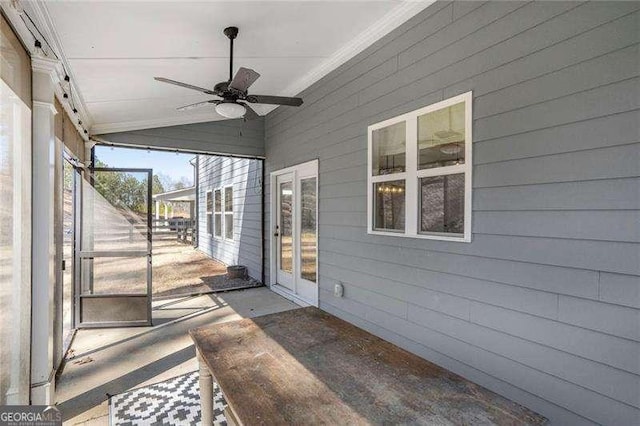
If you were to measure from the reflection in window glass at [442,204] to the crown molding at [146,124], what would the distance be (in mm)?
3975

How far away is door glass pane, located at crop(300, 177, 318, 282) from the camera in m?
4.54

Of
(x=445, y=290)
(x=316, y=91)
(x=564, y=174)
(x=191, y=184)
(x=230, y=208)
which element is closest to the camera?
(x=564, y=174)

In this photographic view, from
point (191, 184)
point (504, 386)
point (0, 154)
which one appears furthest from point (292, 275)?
point (191, 184)

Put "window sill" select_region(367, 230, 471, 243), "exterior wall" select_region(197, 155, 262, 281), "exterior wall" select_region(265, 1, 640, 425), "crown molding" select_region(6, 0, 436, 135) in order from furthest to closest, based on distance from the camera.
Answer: "exterior wall" select_region(197, 155, 262, 281) < "window sill" select_region(367, 230, 471, 243) < "crown molding" select_region(6, 0, 436, 135) < "exterior wall" select_region(265, 1, 640, 425)

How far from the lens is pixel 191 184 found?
13414mm

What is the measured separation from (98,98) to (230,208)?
4583 millimetres

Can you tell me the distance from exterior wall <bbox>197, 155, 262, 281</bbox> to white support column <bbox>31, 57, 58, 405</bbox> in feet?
12.6

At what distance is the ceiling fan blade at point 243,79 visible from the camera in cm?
257

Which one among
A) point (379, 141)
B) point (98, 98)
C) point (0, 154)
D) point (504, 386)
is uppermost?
point (98, 98)

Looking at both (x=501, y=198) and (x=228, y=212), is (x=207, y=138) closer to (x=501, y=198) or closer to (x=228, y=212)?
(x=228, y=212)

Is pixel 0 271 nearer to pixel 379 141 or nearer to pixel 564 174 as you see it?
pixel 379 141

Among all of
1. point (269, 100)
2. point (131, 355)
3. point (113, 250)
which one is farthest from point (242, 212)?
point (269, 100)

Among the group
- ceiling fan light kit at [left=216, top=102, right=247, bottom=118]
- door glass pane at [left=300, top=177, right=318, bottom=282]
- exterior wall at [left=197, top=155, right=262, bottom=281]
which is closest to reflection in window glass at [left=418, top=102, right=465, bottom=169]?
ceiling fan light kit at [left=216, top=102, right=247, bottom=118]

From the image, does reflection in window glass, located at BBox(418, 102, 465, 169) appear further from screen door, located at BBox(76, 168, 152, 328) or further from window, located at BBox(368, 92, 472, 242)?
screen door, located at BBox(76, 168, 152, 328)
